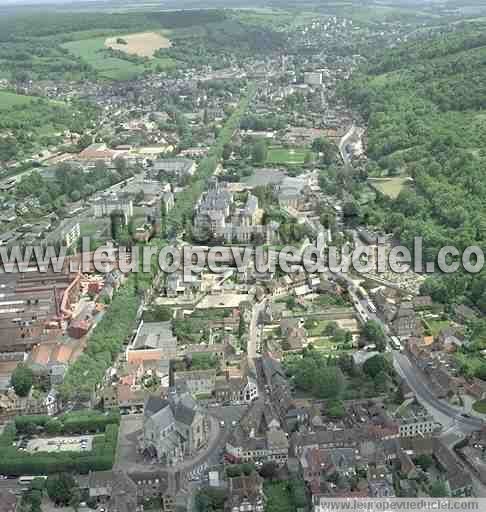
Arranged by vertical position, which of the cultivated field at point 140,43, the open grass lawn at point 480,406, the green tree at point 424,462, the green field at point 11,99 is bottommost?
the open grass lawn at point 480,406

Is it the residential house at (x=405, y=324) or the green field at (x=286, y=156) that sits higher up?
the residential house at (x=405, y=324)

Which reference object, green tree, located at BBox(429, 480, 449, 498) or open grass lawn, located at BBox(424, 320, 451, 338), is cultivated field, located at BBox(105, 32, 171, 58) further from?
Result: green tree, located at BBox(429, 480, 449, 498)

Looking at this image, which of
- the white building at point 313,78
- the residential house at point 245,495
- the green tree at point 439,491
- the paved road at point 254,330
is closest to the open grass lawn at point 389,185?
the paved road at point 254,330

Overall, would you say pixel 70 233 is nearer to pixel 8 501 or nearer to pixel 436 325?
pixel 436 325

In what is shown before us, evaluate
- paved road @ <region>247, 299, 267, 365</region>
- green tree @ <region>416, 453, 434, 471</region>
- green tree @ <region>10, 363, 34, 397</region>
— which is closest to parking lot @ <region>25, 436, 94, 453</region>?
green tree @ <region>10, 363, 34, 397</region>

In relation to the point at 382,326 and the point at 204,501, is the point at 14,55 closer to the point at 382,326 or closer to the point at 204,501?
the point at 382,326

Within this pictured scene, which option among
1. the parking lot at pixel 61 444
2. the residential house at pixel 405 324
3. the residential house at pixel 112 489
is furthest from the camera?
the residential house at pixel 405 324

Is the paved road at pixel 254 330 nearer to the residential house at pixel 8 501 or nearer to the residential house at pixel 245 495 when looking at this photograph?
the residential house at pixel 245 495
